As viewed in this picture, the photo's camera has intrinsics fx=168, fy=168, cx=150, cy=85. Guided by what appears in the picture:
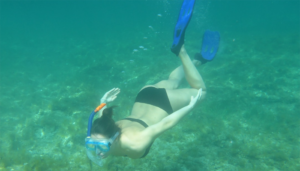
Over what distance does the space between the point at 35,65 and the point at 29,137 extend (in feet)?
30.8

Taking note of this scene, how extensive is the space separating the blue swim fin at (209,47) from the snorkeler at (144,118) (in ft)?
3.58

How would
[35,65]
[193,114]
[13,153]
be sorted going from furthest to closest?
[35,65] < [193,114] < [13,153]

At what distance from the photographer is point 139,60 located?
10836 mm

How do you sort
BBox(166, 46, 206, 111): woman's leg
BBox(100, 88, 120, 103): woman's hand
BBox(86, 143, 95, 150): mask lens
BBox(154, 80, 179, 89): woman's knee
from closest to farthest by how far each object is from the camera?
1. BBox(86, 143, 95, 150): mask lens
2. BBox(166, 46, 206, 111): woman's leg
3. BBox(100, 88, 120, 103): woman's hand
4. BBox(154, 80, 179, 89): woman's knee

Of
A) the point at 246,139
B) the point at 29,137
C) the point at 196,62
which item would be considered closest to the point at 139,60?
the point at 196,62

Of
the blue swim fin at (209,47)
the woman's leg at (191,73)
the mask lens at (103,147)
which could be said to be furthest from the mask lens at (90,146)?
the blue swim fin at (209,47)

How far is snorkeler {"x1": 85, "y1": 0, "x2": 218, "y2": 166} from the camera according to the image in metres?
2.66

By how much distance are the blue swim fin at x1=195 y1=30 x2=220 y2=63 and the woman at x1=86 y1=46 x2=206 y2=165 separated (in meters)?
1.51

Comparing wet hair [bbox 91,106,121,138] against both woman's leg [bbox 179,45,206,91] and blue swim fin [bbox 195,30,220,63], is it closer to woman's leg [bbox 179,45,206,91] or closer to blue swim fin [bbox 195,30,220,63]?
woman's leg [bbox 179,45,206,91]

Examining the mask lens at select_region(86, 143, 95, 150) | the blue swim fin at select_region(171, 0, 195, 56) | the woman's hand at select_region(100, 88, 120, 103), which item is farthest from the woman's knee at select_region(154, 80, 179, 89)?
the mask lens at select_region(86, 143, 95, 150)

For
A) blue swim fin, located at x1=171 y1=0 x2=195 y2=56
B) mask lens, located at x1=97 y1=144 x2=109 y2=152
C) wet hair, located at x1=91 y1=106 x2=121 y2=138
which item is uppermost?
blue swim fin, located at x1=171 y1=0 x2=195 y2=56

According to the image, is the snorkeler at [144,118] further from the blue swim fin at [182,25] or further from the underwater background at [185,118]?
the underwater background at [185,118]

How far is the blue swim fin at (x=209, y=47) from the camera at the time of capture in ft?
19.7

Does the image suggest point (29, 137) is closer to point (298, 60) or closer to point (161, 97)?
point (161, 97)
